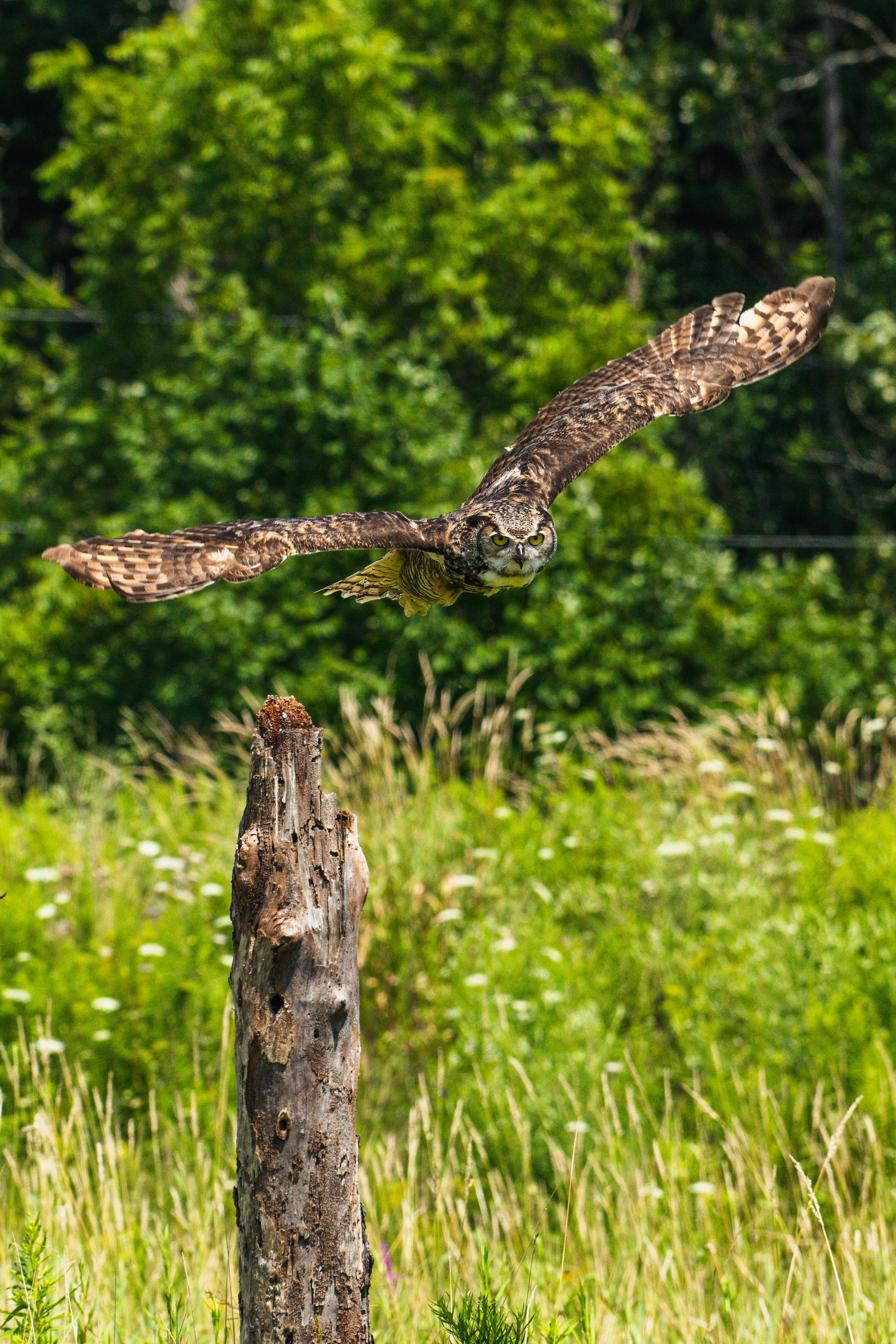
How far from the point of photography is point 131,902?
5.75m

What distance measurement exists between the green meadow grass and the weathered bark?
0.24 m

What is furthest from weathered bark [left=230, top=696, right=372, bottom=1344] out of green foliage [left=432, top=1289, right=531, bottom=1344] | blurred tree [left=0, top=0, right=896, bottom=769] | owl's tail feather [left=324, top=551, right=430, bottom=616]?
blurred tree [left=0, top=0, right=896, bottom=769]

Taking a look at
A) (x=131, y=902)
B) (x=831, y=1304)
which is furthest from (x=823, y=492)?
(x=831, y=1304)

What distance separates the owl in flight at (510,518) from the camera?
8.07 feet

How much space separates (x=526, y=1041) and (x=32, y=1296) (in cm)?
284

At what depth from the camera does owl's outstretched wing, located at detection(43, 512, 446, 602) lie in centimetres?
237

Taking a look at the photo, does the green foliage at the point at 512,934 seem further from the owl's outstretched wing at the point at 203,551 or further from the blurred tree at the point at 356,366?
the blurred tree at the point at 356,366

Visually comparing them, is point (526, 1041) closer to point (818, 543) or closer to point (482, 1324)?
point (482, 1324)

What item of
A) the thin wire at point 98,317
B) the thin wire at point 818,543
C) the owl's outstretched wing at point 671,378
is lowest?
the owl's outstretched wing at point 671,378

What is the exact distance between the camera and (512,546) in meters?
2.79

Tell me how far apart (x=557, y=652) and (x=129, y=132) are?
6813mm

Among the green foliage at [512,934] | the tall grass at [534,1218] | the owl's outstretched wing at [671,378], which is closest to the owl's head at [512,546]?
the owl's outstretched wing at [671,378]

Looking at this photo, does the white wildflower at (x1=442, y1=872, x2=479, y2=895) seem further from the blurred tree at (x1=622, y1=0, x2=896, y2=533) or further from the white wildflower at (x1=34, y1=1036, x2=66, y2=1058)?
the blurred tree at (x1=622, y1=0, x2=896, y2=533)

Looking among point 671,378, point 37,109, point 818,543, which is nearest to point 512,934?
point 671,378
